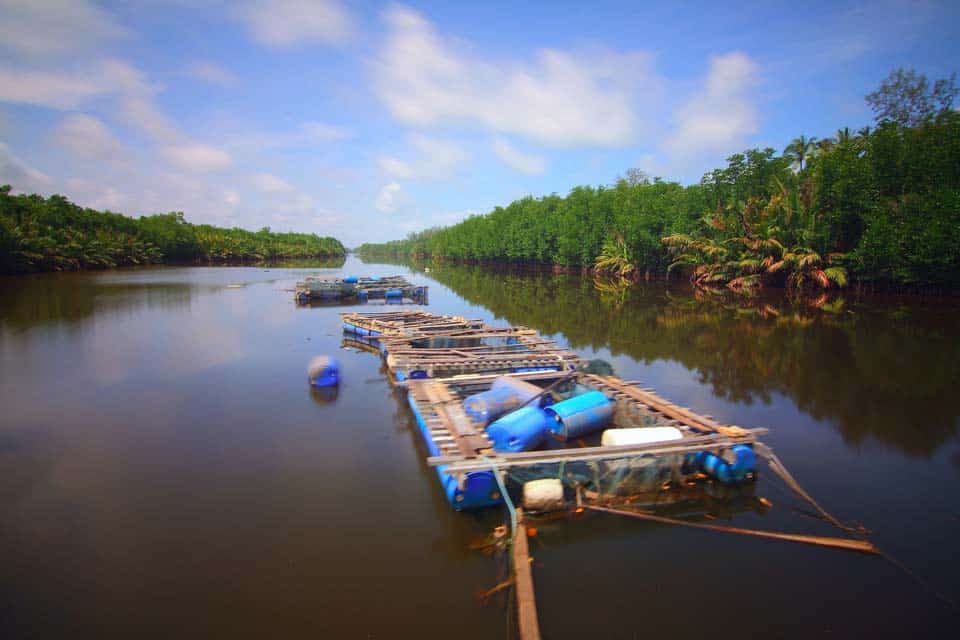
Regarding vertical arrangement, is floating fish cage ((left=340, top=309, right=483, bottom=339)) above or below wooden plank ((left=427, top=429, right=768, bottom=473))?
above

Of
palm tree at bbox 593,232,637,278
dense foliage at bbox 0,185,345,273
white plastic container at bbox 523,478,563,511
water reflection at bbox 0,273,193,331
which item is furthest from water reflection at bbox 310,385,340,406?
dense foliage at bbox 0,185,345,273

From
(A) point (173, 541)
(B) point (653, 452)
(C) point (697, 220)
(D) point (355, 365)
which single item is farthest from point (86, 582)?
(C) point (697, 220)

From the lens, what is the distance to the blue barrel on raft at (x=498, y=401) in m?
7.89

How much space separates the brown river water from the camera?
14.5 ft

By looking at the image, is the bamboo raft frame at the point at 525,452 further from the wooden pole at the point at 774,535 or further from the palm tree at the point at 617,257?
the palm tree at the point at 617,257

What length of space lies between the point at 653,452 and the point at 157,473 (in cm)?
649

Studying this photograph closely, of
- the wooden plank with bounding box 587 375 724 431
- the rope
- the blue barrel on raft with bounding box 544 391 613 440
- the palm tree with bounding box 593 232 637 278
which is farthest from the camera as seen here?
the palm tree with bounding box 593 232 637 278

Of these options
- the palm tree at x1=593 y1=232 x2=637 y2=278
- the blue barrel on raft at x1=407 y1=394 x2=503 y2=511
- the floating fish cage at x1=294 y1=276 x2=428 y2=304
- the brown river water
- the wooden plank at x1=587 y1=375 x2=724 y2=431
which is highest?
the palm tree at x1=593 y1=232 x2=637 y2=278

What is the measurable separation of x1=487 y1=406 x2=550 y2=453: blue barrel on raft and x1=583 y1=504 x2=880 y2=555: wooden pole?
129cm

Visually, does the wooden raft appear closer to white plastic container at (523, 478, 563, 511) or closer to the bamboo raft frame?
the bamboo raft frame

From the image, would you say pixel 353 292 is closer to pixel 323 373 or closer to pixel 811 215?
pixel 323 373

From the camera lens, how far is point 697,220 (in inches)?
1494

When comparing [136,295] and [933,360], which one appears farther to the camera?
[136,295]

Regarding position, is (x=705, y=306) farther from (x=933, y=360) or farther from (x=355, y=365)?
(x=355, y=365)
